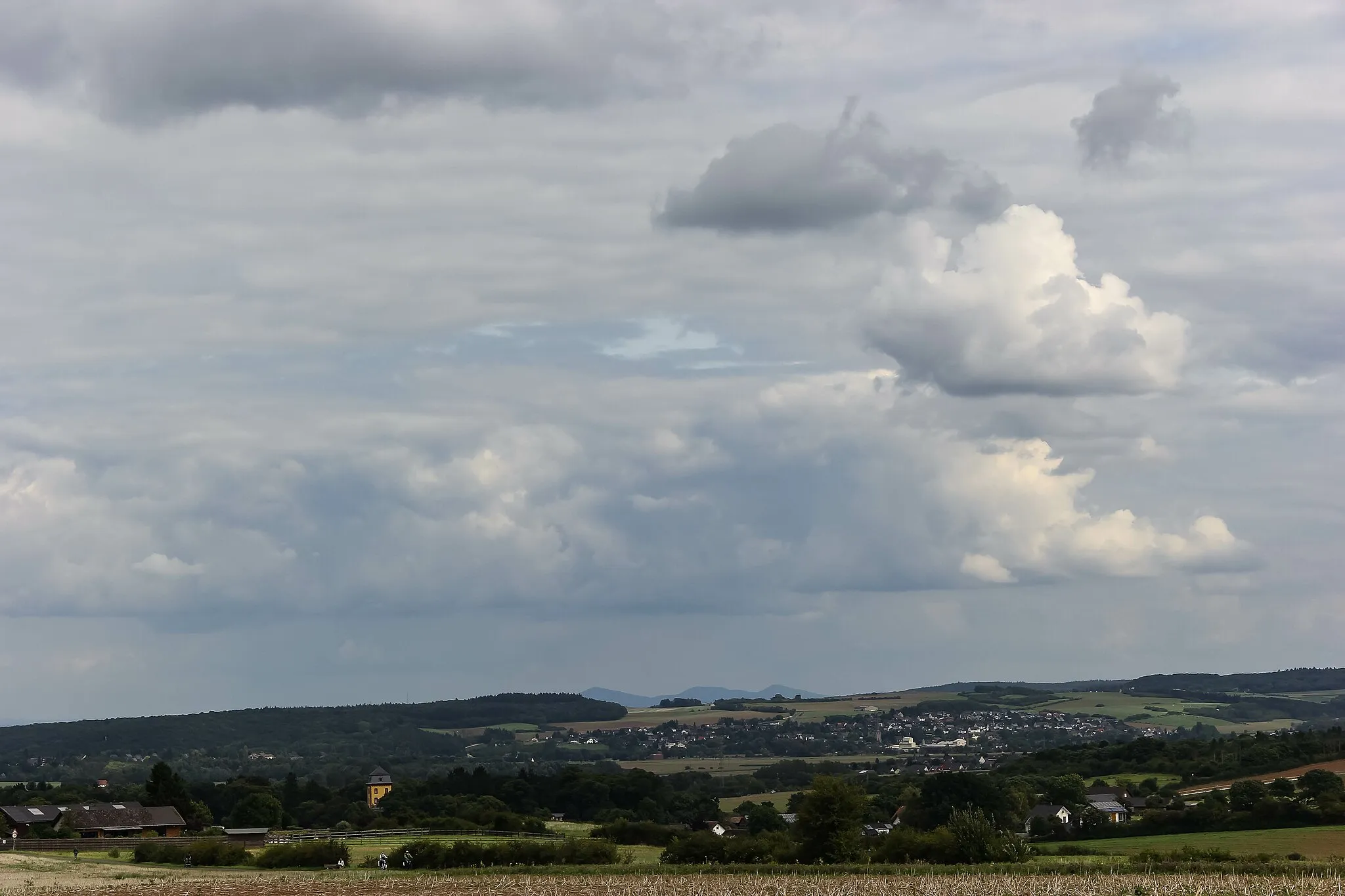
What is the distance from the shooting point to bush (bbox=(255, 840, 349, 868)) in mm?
108000

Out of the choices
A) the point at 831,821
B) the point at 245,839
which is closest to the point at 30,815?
the point at 245,839

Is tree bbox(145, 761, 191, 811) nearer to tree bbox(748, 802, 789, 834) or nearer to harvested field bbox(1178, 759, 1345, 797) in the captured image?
tree bbox(748, 802, 789, 834)

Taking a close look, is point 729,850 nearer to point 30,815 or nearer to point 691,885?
point 691,885

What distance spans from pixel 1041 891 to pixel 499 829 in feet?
283

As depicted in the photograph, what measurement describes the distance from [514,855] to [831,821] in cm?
2302

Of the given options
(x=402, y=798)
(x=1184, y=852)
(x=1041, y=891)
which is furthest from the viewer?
(x=402, y=798)

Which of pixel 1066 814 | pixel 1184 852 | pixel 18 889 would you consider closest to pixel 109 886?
pixel 18 889

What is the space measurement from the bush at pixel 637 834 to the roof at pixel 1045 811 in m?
34.2

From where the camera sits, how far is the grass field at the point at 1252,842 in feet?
315

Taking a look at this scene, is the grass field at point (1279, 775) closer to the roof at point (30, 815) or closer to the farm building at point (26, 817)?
the farm building at point (26, 817)

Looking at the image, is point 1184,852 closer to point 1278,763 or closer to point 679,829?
point 679,829

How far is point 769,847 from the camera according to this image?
97.6 m

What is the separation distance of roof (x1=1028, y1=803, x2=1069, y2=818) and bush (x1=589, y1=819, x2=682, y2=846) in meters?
34.2

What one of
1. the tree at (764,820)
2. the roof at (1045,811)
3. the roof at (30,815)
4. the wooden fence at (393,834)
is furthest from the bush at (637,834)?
the roof at (30,815)
